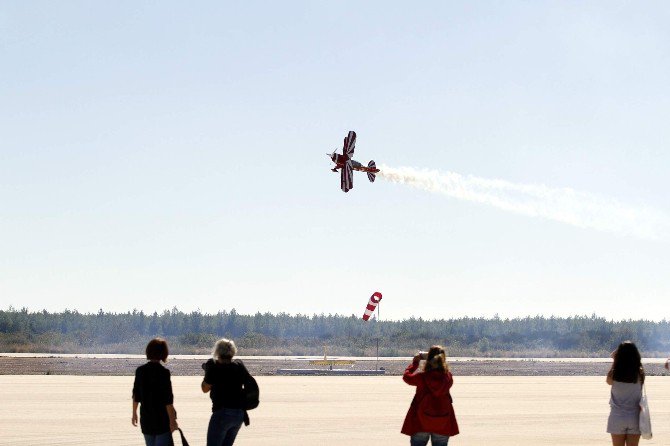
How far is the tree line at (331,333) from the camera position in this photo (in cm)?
10788

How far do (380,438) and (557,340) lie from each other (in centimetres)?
11082

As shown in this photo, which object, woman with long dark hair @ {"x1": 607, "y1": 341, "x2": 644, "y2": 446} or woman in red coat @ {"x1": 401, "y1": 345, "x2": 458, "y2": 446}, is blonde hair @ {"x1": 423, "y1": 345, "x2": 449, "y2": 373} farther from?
woman with long dark hair @ {"x1": 607, "y1": 341, "x2": 644, "y2": 446}

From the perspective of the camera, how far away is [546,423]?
77.5 feet

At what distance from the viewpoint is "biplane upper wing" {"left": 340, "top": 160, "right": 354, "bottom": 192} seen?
51.8 metres

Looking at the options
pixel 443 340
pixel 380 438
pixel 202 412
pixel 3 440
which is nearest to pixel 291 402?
pixel 202 412

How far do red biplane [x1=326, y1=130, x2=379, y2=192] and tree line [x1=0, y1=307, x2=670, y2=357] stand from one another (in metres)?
38.9

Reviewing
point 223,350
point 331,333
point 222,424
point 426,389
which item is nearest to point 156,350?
point 223,350

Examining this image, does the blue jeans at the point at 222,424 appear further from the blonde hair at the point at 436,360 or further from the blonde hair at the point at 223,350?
the blonde hair at the point at 436,360

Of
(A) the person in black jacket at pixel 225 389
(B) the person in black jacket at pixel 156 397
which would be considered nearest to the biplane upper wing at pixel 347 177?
(A) the person in black jacket at pixel 225 389

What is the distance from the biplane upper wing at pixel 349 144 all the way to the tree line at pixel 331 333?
39188 millimetres

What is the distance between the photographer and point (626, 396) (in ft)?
43.8

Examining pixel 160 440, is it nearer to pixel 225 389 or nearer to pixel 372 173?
pixel 225 389

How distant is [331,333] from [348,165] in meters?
92.0

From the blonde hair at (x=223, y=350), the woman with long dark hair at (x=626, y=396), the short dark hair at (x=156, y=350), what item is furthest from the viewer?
the woman with long dark hair at (x=626, y=396)
